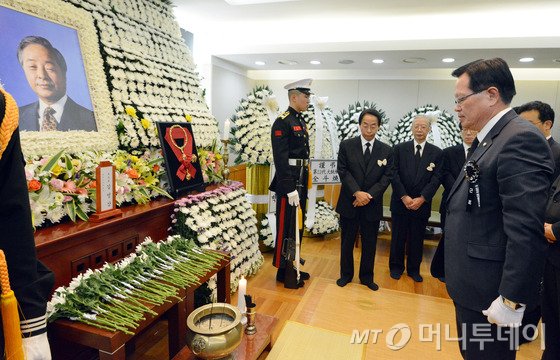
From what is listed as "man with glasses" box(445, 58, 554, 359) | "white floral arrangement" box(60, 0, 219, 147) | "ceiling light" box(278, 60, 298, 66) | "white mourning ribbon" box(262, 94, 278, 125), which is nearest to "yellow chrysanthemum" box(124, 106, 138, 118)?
"white floral arrangement" box(60, 0, 219, 147)

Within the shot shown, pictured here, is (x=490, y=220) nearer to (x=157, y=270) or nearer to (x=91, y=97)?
(x=157, y=270)

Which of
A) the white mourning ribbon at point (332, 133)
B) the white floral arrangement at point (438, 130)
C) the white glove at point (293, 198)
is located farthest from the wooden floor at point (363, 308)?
the white floral arrangement at point (438, 130)

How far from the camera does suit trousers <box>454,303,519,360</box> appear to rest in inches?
51.8

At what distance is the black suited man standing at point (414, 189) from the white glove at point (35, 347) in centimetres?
294

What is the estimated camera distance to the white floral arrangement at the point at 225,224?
2.42 m

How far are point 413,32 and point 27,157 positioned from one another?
3.96 metres

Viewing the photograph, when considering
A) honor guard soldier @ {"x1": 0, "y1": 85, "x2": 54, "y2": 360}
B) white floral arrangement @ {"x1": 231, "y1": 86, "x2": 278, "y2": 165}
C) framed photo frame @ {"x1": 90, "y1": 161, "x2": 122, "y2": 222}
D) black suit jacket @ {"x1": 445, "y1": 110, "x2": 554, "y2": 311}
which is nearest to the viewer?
honor guard soldier @ {"x1": 0, "y1": 85, "x2": 54, "y2": 360}

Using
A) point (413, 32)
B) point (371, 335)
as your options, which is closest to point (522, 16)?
point (413, 32)

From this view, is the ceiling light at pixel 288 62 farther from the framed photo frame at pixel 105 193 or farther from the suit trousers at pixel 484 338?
the suit trousers at pixel 484 338

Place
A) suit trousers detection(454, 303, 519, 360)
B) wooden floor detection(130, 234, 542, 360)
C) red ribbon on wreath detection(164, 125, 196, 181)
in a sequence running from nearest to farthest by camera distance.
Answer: suit trousers detection(454, 303, 519, 360) → wooden floor detection(130, 234, 542, 360) → red ribbon on wreath detection(164, 125, 196, 181)

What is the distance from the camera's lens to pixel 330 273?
3463 millimetres

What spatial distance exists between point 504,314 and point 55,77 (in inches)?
96.0

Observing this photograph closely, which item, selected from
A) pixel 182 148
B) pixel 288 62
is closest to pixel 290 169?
pixel 182 148

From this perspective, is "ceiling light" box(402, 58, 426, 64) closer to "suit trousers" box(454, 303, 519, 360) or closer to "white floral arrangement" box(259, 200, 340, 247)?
"white floral arrangement" box(259, 200, 340, 247)
